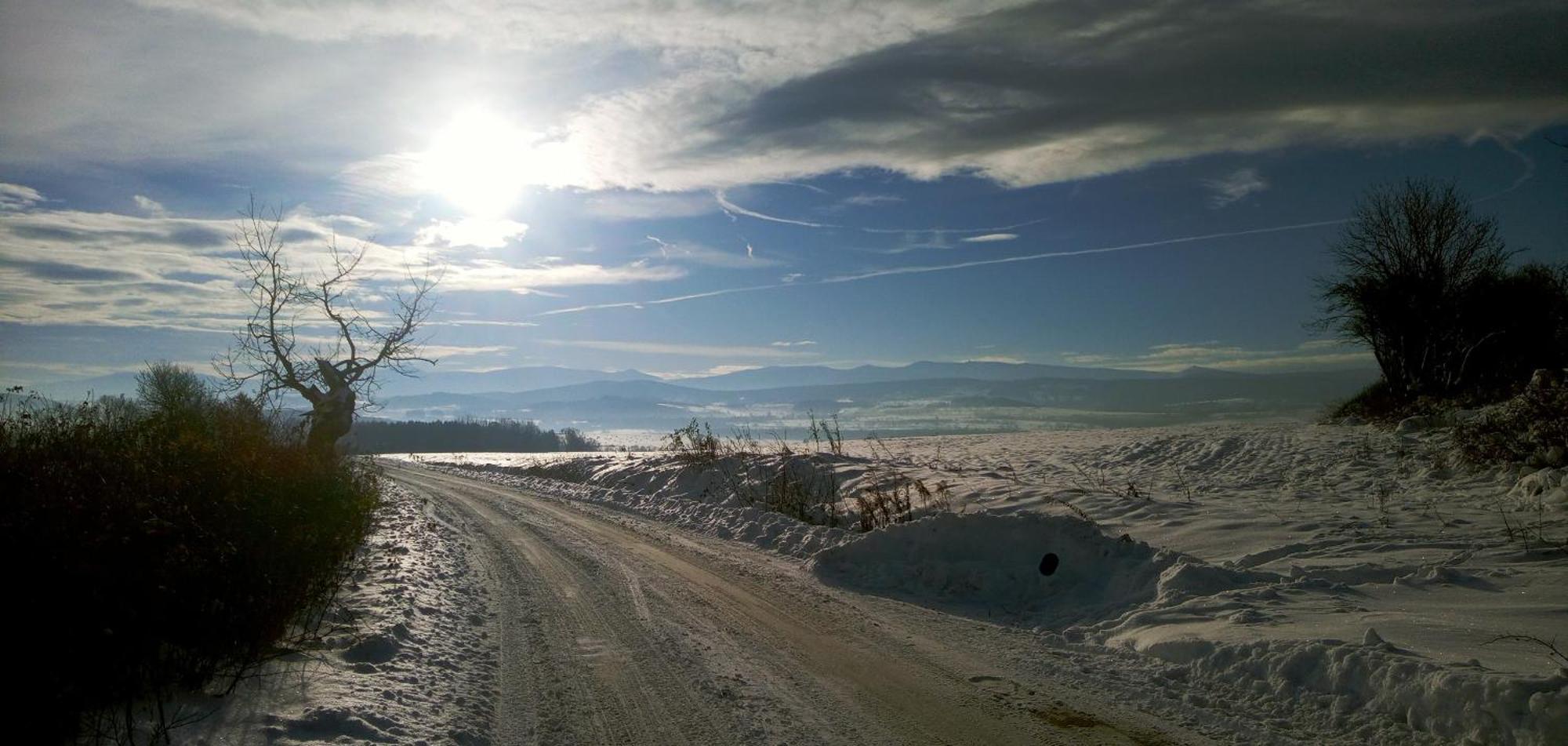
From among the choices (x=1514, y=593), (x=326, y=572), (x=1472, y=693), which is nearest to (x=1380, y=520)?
(x=1514, y=593)

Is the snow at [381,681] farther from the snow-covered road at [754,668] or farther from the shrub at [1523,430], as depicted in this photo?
the shrub at [1523,430]

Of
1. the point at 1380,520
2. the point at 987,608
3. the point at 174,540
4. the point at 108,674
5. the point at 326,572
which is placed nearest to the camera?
the point at 108,674

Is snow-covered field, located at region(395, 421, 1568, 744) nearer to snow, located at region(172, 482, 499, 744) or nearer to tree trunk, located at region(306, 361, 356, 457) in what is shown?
snow, located at region(172, 482, 499, 744)

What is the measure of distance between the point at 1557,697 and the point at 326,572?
9.09 m

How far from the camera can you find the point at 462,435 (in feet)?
277

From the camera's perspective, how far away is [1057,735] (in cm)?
526

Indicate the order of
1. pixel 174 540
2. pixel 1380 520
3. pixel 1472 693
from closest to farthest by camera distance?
pixel 1472 693 → pixel 174 540 → pixel 1380 520

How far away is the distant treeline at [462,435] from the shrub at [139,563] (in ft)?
221

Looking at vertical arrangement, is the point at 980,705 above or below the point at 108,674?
below

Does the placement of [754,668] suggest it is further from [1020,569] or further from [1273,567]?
[1273,567]

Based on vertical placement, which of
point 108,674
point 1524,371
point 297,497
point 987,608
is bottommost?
point 987,608

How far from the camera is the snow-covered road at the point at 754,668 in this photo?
530cm

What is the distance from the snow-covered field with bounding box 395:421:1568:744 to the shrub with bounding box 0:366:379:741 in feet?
20.1

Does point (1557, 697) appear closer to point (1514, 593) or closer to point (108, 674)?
point (1514, 593)
